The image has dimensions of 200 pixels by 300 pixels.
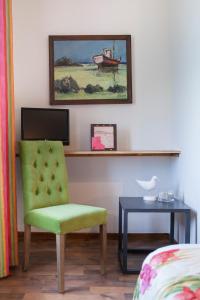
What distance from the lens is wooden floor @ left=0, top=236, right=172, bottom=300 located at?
1.92 meters

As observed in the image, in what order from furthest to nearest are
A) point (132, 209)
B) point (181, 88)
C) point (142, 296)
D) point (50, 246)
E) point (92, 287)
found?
1. point (50, 246)
2. point (181, 88)
3. point (132, 209)
4. point (92, 287)
5. point (142, 296)

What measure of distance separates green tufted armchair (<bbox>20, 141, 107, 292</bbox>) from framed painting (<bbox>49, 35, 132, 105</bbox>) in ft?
2.02

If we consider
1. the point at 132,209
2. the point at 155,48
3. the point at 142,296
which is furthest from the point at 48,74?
the point at 142,296

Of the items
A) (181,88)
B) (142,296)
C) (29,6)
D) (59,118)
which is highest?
(29,6)

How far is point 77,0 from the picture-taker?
285cm

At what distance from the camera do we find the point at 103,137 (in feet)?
9.14

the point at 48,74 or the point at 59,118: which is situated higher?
the point at 48,74

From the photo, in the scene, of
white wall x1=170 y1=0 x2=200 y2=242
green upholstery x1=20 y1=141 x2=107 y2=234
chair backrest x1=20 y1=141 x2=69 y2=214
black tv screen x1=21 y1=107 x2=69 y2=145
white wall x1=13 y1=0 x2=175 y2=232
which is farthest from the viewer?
white wall x1=13 y1=0 x2=175 y2=232

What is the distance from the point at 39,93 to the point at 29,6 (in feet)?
2.74

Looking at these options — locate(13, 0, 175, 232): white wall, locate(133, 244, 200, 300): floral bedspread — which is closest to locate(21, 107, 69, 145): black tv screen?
locate(13, 0, 175, 232): white wall

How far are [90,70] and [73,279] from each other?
1.85 metres

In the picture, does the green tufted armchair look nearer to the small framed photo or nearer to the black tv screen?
the black tv screen

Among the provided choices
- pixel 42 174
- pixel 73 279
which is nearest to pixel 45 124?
pixel 42 174

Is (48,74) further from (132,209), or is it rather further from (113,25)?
(132,209)
